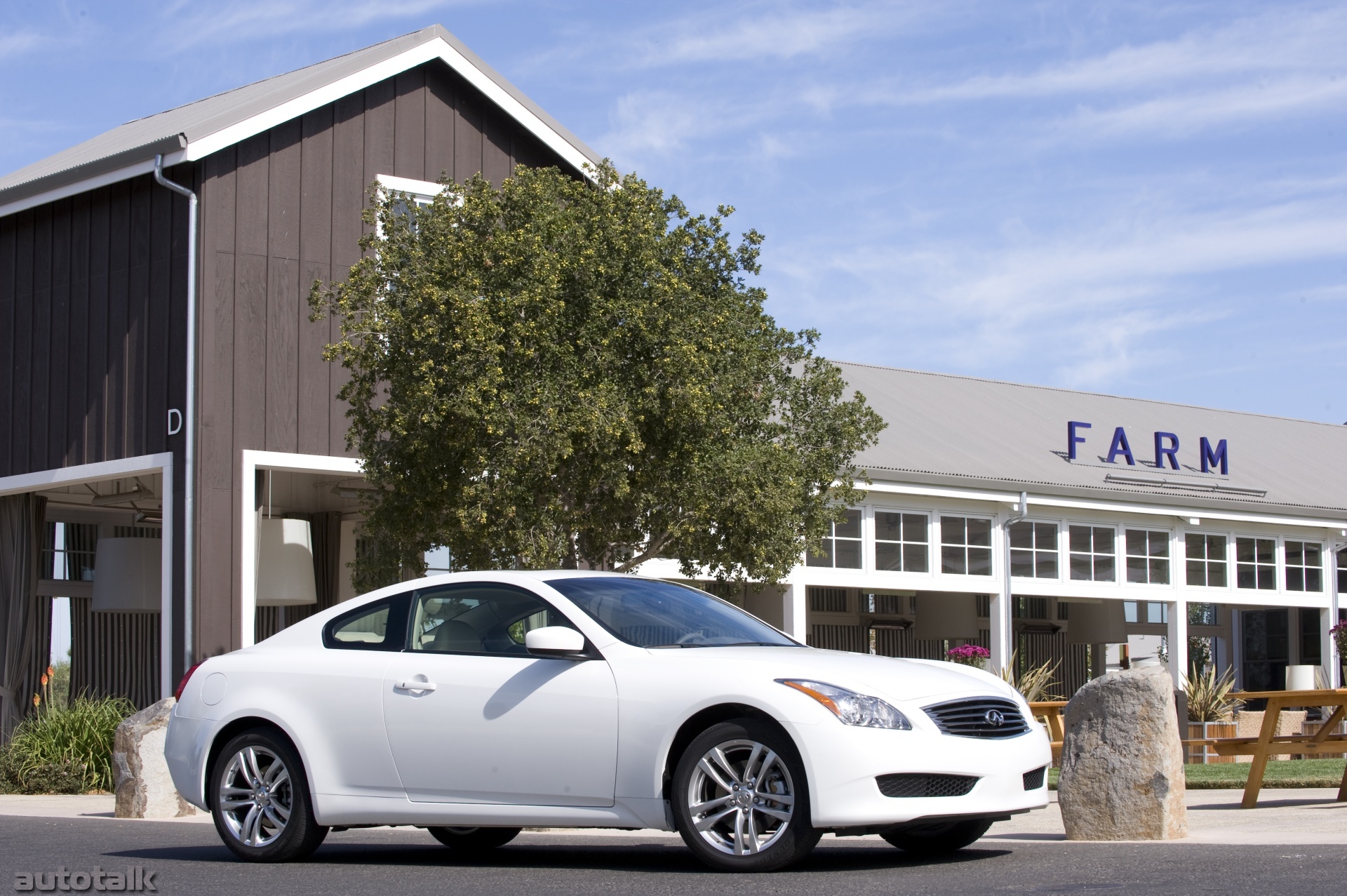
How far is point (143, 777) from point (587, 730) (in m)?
6.92

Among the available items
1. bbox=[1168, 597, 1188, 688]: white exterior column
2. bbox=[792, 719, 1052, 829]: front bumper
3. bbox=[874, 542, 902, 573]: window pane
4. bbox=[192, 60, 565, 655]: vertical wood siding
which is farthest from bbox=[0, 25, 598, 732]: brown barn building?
bbox=[1168, 597, 1188, 688]: white exterior column

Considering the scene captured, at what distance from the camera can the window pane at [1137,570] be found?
26.3 metres

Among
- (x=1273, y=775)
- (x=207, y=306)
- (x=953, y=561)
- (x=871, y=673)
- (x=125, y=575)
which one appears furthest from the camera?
(x=953, y=561)

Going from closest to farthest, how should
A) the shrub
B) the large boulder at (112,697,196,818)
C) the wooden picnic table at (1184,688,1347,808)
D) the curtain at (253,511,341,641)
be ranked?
the wooden picnic table at (1184,688,1347,808)
the large boulder at (112,697,196,818)
the shrub
the curtain at (253,511,341,641)

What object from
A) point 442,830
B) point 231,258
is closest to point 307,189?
point 231,258

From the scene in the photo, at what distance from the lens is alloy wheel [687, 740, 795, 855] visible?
23.1 feet

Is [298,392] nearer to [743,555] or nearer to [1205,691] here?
[743,555]

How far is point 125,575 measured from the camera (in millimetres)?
21828

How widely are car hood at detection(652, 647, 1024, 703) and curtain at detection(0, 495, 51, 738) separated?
15987 mm

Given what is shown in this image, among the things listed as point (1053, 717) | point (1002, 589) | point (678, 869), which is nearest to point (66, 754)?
point (1053, 717)

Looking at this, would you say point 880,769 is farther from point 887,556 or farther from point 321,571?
point 321,571

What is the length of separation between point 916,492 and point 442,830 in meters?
15.8

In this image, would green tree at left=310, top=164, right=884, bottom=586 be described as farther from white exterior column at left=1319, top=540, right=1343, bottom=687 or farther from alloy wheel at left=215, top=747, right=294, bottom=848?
white exterior column at left=1319, top=540, right=1343, bottom=687

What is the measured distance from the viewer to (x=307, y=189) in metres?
18.6
